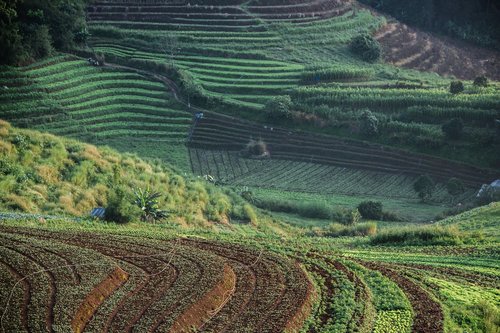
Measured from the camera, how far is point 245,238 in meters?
33.3

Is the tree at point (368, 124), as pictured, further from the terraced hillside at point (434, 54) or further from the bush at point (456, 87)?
the terraced hillside at point (434, 54)

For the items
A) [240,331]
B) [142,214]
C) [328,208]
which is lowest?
[328,208]

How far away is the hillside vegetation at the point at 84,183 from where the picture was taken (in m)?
36.1

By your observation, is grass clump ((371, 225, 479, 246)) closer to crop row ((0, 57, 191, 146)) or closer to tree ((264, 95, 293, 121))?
crop row ((0, 57, 191, 146))

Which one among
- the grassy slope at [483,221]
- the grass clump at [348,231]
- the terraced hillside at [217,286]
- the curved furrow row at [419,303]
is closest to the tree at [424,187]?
the grassy slope at [483,221]

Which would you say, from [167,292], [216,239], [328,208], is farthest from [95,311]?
[328,208]

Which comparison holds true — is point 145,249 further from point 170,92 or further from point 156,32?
point 156,32

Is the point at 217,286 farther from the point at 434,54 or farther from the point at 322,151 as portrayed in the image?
the point at 434,54

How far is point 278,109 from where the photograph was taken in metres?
63.7

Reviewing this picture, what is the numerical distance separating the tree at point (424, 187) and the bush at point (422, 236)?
17905mm

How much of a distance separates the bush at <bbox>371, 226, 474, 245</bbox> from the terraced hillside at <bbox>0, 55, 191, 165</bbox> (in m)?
23.9

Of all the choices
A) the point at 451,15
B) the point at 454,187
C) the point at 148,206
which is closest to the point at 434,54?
the point at 451,15

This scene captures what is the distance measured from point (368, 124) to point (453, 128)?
582 cm

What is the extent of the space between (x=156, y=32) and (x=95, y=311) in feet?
171
